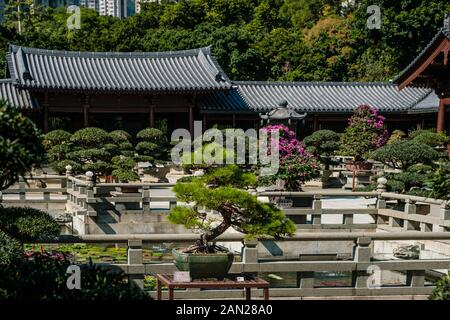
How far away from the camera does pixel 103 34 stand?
4941cm

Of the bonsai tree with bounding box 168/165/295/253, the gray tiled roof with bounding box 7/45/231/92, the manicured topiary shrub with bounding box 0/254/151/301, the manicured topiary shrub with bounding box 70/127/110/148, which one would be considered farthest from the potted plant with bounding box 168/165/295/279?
the gray tiled roof with bounding box 7/45/231/92

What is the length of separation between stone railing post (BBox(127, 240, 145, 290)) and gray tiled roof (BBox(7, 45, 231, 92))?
72.6 feet

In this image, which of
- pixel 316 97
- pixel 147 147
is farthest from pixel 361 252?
pixel 316 97

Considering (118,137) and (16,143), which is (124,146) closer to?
(118,137)

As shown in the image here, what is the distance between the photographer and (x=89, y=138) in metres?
24.3

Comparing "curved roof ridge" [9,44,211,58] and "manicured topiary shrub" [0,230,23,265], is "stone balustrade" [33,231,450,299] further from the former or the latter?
"curved roof ridge" [9,44,211,58]

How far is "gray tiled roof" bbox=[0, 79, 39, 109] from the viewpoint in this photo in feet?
101

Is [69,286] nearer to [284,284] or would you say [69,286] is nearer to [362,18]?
[284,284]

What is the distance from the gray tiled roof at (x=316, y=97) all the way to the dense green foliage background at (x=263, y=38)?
10.9 m

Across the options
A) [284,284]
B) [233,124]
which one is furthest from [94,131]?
[284,284]

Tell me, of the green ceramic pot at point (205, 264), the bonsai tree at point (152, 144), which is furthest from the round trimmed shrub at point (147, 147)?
the green ceramic pot at point (205, 264)

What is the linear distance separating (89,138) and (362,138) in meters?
10.0

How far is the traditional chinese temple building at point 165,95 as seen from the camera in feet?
103
